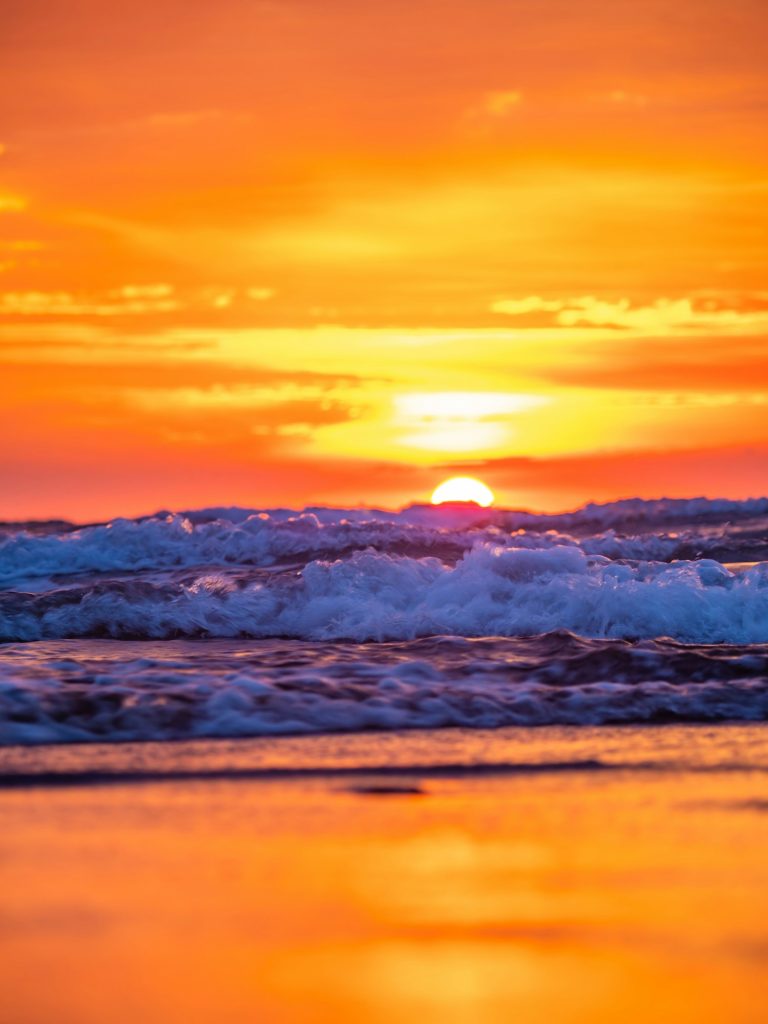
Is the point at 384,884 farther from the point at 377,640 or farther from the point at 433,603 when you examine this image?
the point at 433,603

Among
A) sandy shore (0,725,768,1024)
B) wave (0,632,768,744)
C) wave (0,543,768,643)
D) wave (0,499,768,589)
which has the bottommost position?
sandy shore (0,725,768,1024)

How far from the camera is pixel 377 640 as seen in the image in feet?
Result: 38.2

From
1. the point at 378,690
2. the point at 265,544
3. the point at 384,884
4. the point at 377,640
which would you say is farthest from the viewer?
the point at 265,544

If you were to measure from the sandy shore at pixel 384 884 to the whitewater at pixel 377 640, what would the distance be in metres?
0.86

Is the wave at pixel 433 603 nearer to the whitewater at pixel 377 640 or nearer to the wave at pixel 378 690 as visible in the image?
the whitewater at pixel 377 640

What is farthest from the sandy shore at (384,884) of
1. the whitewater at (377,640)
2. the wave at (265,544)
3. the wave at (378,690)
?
the wave at (265,544)

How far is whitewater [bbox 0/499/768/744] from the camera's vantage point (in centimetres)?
776

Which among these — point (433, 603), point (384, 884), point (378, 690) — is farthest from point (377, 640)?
point (384, 884)

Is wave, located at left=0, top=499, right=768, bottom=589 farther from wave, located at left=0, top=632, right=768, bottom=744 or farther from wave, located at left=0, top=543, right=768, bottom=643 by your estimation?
wave, located at left=0, top=632, right=768, bottom=744

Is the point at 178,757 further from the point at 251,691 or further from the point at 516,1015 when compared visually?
the point at 516,1015

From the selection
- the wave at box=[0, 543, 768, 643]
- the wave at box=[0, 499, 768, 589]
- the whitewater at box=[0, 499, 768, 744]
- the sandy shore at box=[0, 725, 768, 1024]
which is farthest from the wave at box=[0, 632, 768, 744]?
the wave at box=[0, 499, 768, 589]

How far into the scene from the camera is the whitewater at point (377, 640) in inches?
305

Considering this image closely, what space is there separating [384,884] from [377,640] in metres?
7.16

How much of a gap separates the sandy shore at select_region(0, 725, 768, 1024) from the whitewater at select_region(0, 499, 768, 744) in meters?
0.86
